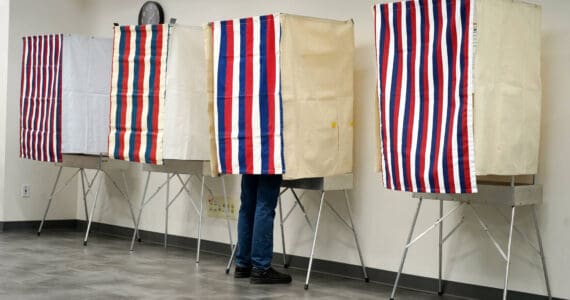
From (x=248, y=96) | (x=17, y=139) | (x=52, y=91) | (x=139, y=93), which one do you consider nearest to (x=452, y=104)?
(x=248, y=96)

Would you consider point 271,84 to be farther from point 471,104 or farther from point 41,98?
point 41,98

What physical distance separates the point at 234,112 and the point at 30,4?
3.43 meters

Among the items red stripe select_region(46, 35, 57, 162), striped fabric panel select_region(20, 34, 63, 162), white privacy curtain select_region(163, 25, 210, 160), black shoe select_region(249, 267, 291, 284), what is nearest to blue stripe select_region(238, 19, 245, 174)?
black shoe select_region(249, 267, 291, 284)

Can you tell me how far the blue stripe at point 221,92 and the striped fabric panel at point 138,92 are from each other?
0.69 metres

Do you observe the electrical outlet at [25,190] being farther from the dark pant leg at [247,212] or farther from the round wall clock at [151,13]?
the dark pant leg at [247,212]

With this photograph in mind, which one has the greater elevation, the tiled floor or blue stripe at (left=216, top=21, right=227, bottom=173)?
blue stripe at (left=216, top=21, right=227, bottom=173)

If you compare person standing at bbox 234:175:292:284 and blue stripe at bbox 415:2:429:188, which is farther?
person standing at bbox 234:175:292:284

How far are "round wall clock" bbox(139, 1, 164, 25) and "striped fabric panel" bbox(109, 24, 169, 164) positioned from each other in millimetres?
1409

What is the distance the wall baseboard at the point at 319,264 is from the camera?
4.35 meters

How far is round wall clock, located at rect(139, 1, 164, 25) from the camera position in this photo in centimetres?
660

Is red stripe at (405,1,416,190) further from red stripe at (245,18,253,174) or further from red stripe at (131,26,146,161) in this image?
red stripe at (131,26,146,161)

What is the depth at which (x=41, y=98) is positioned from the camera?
6.32 m

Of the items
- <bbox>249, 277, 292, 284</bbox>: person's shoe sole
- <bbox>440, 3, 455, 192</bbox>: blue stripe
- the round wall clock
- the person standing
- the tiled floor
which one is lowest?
the tiled floor

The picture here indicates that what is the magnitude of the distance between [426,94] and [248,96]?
3.49 ft
